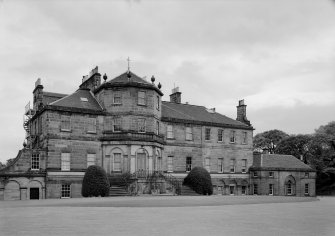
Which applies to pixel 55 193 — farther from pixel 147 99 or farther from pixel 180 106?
pixel 180 106

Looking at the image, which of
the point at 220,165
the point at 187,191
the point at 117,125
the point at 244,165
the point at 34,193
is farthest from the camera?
the point at 244,165

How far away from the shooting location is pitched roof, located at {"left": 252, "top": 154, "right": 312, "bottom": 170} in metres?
55.8

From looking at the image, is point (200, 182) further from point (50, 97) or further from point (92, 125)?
point (50, 97)

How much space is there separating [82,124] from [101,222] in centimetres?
2729

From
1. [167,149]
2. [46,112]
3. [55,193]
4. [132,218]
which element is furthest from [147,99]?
[132,218]

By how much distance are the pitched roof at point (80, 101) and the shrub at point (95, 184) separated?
8149 millimetres

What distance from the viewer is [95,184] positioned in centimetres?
3628

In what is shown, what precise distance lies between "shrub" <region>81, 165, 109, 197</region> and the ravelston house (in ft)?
9.51

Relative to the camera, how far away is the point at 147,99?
143 feet

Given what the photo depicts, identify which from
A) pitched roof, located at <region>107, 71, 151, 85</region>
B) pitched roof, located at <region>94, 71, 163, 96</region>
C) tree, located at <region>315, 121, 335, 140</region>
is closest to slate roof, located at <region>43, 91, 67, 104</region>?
pitched roof, located at <region>94, 71, 163, 96</region>

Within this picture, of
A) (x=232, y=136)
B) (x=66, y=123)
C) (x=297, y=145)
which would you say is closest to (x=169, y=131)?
(x=232, y=136)

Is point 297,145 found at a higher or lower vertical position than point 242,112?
lower

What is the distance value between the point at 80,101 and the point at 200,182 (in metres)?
14.8

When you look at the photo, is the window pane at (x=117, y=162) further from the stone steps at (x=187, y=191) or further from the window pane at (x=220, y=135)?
the window pane at (x=220, y=135)
